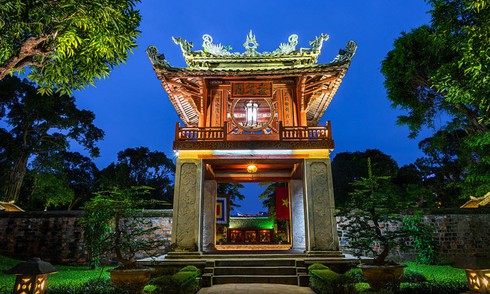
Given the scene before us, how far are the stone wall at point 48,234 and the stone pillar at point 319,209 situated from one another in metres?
5.90

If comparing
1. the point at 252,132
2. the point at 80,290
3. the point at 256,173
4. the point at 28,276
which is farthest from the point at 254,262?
the point at 28,276

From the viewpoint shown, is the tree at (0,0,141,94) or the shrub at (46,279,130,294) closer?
the tree at (0,0,141,94)

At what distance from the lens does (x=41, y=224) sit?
11727 millimetres

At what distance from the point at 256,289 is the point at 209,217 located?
496cm

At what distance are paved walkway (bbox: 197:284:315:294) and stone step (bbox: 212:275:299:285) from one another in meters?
0.29

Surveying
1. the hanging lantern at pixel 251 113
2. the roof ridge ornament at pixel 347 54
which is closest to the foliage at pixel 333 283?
the hanging lantern at pixel 251 113

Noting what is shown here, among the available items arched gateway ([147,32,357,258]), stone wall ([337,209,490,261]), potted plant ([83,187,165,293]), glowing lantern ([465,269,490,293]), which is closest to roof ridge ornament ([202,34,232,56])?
arched gateway ([147,32,357,258])

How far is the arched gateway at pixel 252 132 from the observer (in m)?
8.47

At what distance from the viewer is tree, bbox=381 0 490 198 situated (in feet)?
17.4

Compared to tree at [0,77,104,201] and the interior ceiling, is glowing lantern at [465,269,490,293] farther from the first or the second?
tree at [0,77,104,201]

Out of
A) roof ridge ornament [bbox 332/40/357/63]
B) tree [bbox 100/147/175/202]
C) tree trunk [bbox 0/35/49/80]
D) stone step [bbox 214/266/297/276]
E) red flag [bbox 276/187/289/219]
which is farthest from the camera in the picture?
tree [bbox 100/147/175/202]

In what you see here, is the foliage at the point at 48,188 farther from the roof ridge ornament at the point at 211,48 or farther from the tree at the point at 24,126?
the roof ridge ornament at the point at 211,48


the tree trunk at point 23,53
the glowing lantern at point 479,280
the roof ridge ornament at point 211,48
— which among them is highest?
the roof ridge ornament at point 211,48

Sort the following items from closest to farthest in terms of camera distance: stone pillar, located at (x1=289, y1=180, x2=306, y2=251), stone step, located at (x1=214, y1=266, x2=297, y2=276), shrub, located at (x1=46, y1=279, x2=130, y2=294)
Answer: shrub, located at (x1=46, y1=279, x2=130, y2=294), stone step, located at (x1=214, y1=266, x2=297, y2=276), stone pillar, located at (x1=289, y1=180, x2=306, y2=251)
